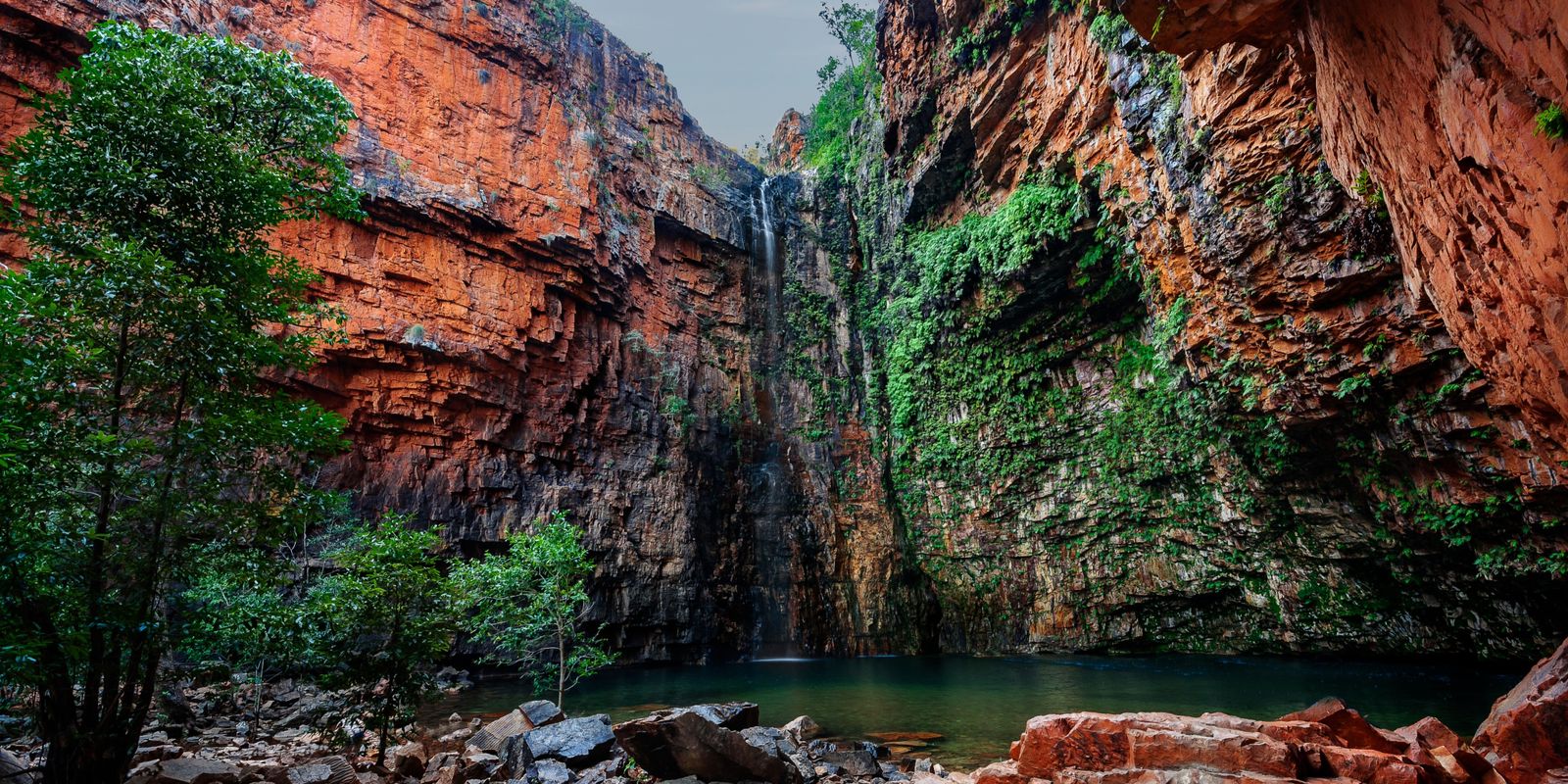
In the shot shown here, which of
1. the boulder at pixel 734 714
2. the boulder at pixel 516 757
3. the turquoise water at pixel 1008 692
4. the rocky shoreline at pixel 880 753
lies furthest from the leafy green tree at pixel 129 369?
the turquoise water at pixel 1008 692

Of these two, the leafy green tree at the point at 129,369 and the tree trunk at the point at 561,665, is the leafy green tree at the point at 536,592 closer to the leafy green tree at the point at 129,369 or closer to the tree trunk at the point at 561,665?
the tree trunk at the point at 561,665

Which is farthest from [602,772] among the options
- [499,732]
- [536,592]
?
[536,592]

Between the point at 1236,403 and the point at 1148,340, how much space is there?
3.76 meters

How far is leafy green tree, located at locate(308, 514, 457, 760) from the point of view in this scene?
19.2 feet

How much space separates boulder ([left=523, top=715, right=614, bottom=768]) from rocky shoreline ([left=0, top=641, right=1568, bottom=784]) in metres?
0.01

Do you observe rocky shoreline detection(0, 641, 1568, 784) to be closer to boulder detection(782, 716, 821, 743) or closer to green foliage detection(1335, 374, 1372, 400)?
boulder detection(782, 716, 821, 743)

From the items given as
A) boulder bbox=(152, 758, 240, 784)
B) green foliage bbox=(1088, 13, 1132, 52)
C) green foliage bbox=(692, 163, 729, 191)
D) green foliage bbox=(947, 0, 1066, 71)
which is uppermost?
green foliage bbox=(692, 163, 729, 191)

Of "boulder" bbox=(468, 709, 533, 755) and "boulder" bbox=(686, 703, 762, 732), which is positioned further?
"boulder" bbox=(468, 709, 533, 755)

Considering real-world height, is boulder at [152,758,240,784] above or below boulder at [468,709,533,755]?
above

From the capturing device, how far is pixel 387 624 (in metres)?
6.11

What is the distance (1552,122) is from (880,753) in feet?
24.1

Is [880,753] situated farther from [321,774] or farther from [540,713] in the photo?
[321,774]

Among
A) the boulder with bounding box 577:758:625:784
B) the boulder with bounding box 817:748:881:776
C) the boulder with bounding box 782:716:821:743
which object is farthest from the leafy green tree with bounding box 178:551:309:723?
the boulder with bounding box 782:716:821:743

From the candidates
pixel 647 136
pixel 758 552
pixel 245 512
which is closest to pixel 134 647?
pixel 245 512
